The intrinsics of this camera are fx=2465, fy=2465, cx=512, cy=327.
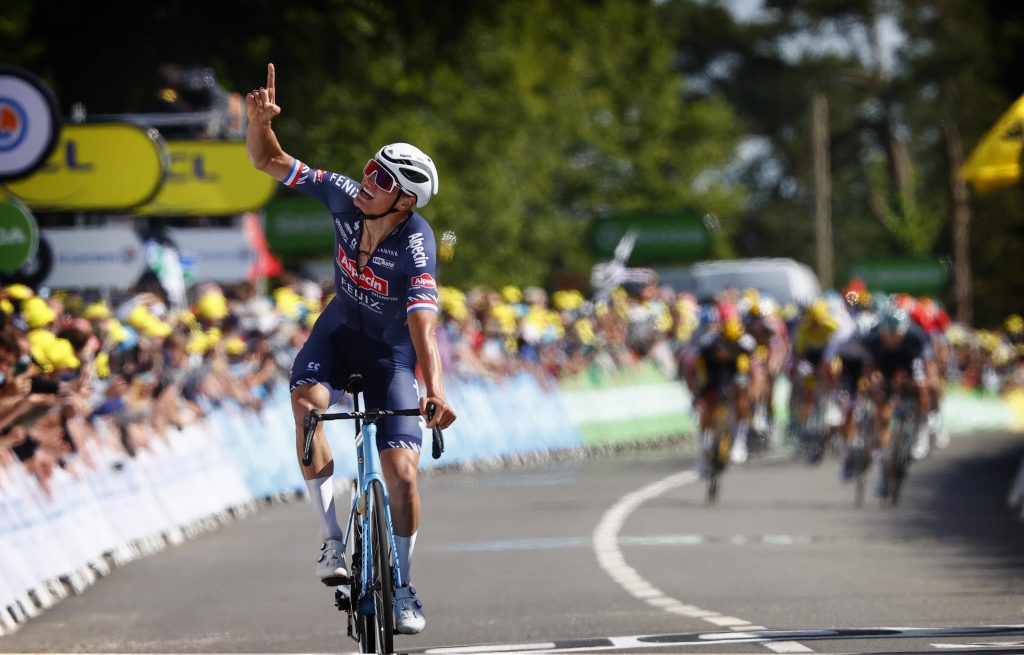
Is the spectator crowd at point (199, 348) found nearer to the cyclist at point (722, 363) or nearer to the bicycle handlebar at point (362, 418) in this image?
the cyclist at point (722, 363)

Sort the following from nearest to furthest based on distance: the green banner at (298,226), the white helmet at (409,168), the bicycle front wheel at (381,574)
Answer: the bicycle front wheel at (381,574)
the white helmet at (409,168)
the green banner at (298,226)

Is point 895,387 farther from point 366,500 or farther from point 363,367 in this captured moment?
point 366,500

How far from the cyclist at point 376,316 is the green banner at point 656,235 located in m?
31.8

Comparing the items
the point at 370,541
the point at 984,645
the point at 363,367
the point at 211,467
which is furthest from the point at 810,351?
the point at 370,541

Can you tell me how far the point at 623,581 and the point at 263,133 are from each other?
5.64 metres

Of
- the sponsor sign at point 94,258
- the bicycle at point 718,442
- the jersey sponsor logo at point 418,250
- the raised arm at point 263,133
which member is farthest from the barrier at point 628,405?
the jersey sponsor logo at point 418,250

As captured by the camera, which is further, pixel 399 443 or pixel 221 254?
pixel 221 254

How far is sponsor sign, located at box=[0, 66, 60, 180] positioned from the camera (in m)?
17.1

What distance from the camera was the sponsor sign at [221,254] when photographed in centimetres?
2786

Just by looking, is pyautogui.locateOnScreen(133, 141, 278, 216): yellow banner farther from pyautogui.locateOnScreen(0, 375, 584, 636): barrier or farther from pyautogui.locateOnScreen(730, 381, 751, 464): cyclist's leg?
pyautogui.locateOnScreen(730, 381, 751, 464): cyclist's leg

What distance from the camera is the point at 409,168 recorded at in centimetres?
939

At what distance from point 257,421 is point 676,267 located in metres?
24.2

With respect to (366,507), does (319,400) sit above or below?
above

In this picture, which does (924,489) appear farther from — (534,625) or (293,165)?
(293,165)
